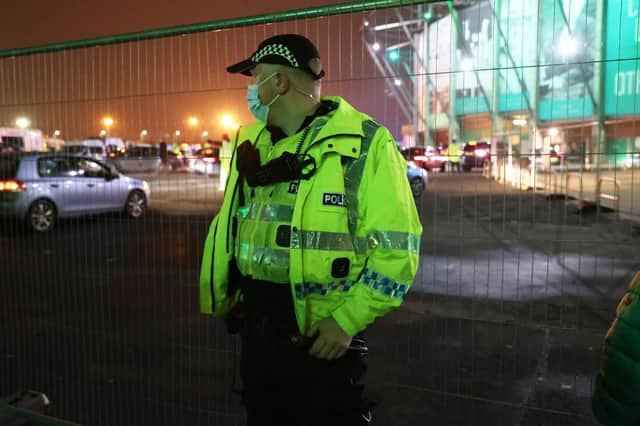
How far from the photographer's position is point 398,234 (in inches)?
77.1

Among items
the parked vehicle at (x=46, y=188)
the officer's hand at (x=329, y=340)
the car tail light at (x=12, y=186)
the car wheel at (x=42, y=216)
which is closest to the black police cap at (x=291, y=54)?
the officer's hand at (x=329, y=340)

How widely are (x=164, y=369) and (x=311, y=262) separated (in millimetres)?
3001

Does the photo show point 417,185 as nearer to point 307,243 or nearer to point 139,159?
point 139,159

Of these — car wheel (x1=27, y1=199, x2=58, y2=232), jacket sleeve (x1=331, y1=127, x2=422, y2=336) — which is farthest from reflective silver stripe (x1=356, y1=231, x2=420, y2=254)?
car wheel (x1=27, y1=199, x2=58, y2=232)

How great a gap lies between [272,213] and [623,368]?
125 cm

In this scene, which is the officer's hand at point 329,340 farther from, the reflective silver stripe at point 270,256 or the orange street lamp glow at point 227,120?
the orange street lamp glow at point 227,120

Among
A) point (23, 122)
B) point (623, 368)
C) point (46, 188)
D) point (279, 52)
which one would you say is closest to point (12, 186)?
point (46, 188)

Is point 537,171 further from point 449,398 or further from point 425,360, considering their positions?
point 425,360

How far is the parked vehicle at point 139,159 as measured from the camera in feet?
13.2

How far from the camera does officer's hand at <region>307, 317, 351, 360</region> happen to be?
200cm

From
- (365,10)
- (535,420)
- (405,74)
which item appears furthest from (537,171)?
(535,420)

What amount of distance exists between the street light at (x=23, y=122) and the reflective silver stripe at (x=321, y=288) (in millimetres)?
3727

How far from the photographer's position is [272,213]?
217 centimetres

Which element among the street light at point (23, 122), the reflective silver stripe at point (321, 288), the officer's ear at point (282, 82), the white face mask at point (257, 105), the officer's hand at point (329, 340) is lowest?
the officer's hand at point (329, 340)
